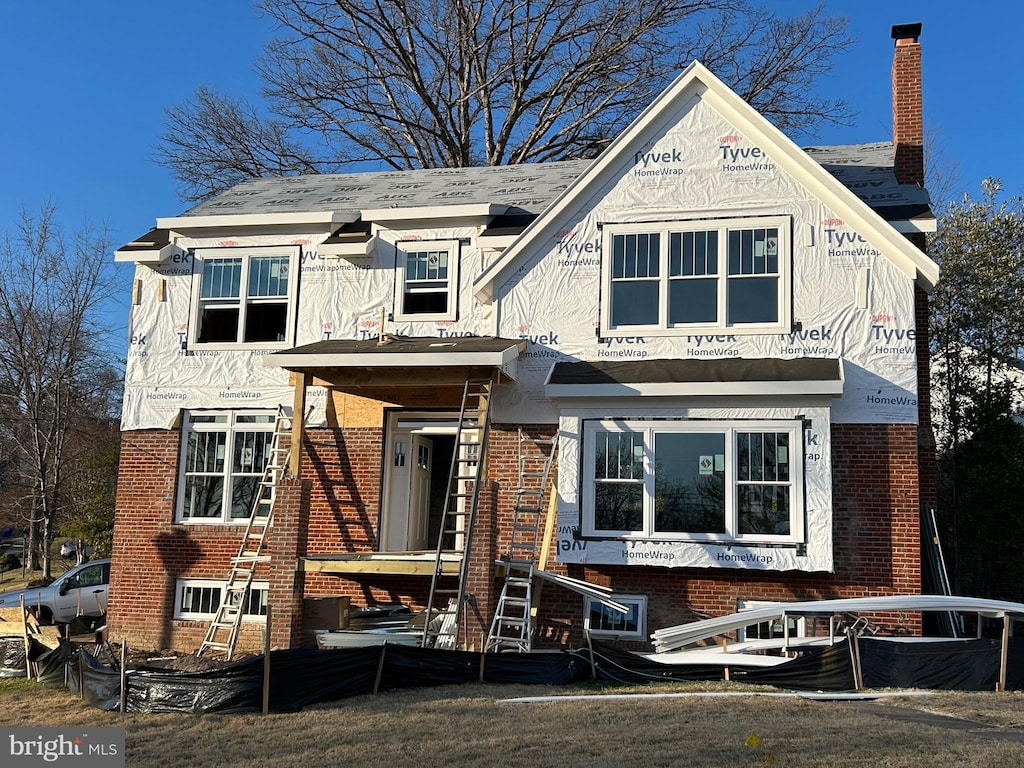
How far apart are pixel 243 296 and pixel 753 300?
8.58 m

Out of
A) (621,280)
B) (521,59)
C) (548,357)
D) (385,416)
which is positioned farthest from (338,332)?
(521,59)

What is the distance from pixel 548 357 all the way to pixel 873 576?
18.5 ft

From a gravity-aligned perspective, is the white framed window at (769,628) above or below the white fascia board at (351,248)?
below

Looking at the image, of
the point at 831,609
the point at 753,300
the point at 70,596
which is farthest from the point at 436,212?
the point at 70,596

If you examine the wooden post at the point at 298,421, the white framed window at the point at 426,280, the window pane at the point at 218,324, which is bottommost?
the wooden post at the point at 298,421

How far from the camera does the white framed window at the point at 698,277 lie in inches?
578

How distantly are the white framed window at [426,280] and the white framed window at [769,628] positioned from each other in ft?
21.5

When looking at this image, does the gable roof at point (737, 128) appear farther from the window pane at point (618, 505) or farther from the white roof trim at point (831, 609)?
the white roof trim at point (831, 609)

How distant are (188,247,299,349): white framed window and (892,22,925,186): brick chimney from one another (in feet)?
34.8

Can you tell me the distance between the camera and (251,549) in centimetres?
1612

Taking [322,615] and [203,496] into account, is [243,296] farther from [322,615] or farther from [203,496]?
[322,615]

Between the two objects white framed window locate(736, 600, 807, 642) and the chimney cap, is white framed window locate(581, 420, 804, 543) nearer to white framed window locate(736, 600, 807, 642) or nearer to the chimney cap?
white framed window locate(736, 600, 807, 642)

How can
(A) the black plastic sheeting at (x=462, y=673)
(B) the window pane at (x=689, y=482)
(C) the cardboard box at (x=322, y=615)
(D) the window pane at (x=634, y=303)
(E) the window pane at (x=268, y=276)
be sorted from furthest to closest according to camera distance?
(E) the window pane at (x=268, y=276) < (D) the window pane at (x=634, y=303) < (C) the cardboard box at (x=322, y=615) < (B) the window pane at (x=689, y=482) < (A) the black plastic sheeting at (x=462, y=673)

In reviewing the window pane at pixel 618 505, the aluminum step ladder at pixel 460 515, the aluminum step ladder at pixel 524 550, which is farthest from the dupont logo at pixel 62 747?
the window pane at pixel 618 505
